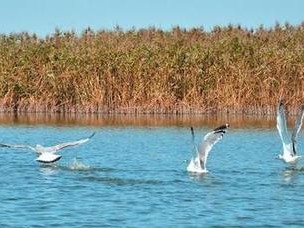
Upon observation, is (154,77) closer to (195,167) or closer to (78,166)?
(78,166)

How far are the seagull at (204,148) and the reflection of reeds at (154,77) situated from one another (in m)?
16.8

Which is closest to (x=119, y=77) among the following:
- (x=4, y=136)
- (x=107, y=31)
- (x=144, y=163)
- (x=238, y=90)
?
(x=238, y=90)

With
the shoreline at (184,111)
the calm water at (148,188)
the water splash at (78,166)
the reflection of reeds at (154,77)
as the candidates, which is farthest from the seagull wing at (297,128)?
the reflection of reeds at (154,77)

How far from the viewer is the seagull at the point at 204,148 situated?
18.1 metres

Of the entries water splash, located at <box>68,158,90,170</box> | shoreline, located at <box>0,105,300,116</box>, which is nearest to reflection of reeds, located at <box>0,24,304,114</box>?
shoreline, located at <box>0,105,300,116</box>

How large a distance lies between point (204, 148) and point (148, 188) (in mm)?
1502

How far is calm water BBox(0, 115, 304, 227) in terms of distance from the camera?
1495 cm

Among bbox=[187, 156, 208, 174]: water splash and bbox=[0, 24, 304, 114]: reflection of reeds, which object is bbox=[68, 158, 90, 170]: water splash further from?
bbox=[0, 24, 304, 114]: reflection of reeds

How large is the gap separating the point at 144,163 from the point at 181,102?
49.0 ft

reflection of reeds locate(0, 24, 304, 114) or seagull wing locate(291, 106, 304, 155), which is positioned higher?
reflection of reeds locate(0, 24, 304, 114)

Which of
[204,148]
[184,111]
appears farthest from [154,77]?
[204,148]

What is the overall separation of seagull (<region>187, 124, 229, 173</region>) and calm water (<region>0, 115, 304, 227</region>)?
20cm

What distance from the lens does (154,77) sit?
37312 mm

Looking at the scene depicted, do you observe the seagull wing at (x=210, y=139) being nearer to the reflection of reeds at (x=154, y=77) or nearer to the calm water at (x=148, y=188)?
the calm water at (x=148, y=188)
